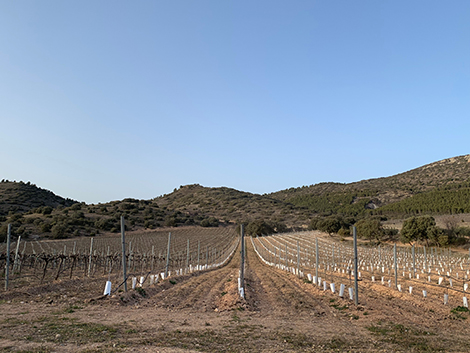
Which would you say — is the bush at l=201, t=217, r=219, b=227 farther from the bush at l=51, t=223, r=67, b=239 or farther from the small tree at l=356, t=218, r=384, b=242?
the small tree at l=356, t=218, r=384, b=242

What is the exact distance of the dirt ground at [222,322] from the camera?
591cm

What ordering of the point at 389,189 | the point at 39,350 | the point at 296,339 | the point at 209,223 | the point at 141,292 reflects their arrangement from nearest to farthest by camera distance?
the point at 39,350, the point at 296,339, the point at 141,292, the point at 209,223, the point at 389,189

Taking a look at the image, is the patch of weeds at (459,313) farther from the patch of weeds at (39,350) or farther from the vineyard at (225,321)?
the patch of weeds at (39,350)

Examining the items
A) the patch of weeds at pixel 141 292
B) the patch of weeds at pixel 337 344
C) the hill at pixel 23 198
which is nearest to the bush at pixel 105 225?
the hill at pixel 23 198

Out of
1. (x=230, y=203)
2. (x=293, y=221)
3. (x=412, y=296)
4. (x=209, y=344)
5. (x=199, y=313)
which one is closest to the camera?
(x=209, y=344)

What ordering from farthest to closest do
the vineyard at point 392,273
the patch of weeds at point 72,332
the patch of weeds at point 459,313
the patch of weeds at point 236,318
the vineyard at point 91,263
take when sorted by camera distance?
1. the vineyard at point 91,263
2. the vineyard at point 392,273
3. the patch of weeds at point 459,313
4. the patch of weeds at point 236,318
5. the patch of weeds at point 72,332

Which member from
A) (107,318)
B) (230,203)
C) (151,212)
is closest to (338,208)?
(230,203)

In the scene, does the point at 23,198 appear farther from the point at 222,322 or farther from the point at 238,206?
the point at 222,322

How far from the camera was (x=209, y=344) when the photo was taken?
598 centimetres

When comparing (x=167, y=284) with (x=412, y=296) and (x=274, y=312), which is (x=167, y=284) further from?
(x=412, y=296)

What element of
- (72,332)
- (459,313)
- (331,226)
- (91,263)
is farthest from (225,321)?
(331,226)

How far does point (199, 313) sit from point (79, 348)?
170 inches

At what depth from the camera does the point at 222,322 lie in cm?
800

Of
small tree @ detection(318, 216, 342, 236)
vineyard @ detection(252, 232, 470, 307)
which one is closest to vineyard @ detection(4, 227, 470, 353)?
vineyard @ detection(252, 232, 470, 307)
